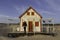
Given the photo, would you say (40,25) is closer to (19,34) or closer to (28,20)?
(28,20)

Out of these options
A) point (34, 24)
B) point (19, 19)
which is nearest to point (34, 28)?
point (34, 24)

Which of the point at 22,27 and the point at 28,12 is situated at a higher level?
the point at 28,12

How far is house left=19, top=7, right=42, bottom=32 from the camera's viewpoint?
3684 centimetres

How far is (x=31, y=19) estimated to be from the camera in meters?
36.9

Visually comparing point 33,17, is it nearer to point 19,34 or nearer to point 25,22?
point 25,22

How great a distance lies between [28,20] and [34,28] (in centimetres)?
202

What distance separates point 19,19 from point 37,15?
366cm

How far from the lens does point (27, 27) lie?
122ft

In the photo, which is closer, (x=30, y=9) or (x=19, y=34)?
(x=19, y=34)

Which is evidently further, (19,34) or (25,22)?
(25,22)

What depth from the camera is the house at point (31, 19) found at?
36.8 metres

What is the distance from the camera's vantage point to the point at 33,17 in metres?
37.2

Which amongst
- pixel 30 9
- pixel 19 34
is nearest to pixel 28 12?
pixel 30 9

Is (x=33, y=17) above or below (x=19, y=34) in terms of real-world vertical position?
above
